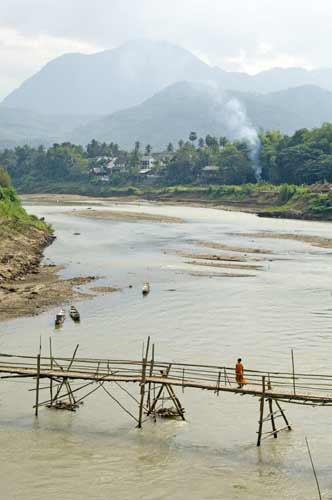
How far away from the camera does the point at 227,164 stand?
14862cm

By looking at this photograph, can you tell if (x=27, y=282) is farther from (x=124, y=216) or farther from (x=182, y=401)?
(x=124, y=216)

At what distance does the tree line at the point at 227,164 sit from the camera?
12850cm

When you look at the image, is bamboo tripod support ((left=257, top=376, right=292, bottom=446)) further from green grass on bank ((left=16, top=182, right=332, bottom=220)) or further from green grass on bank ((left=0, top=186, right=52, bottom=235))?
green grass on bank ((left=16, top=182, right=332, bottom=220))

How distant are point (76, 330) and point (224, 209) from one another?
94.6 metres

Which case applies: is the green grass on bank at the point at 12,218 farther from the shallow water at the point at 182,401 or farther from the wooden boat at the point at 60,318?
the wooden boat at the point at 60,318

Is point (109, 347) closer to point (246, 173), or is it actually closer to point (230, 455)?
point (230, 455)

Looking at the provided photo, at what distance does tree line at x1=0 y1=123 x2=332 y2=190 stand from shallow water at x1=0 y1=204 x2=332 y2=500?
5552cm

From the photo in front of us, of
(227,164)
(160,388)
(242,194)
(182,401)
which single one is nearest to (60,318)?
(182,401)

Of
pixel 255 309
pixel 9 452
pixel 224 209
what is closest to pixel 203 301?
pixel 255 309

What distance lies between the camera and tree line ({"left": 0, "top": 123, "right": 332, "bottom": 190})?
128500mm

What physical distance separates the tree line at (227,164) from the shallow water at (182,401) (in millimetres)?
55521

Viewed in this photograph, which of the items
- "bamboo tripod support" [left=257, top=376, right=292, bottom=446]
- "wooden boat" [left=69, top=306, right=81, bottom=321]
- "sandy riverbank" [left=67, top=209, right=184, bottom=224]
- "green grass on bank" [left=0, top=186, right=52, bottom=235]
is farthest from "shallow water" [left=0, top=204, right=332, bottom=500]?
"sandy riverbank" [left=67, top=209, right=184, bottom=224]

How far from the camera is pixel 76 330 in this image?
117ft

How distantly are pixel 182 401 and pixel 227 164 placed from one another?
126 m
